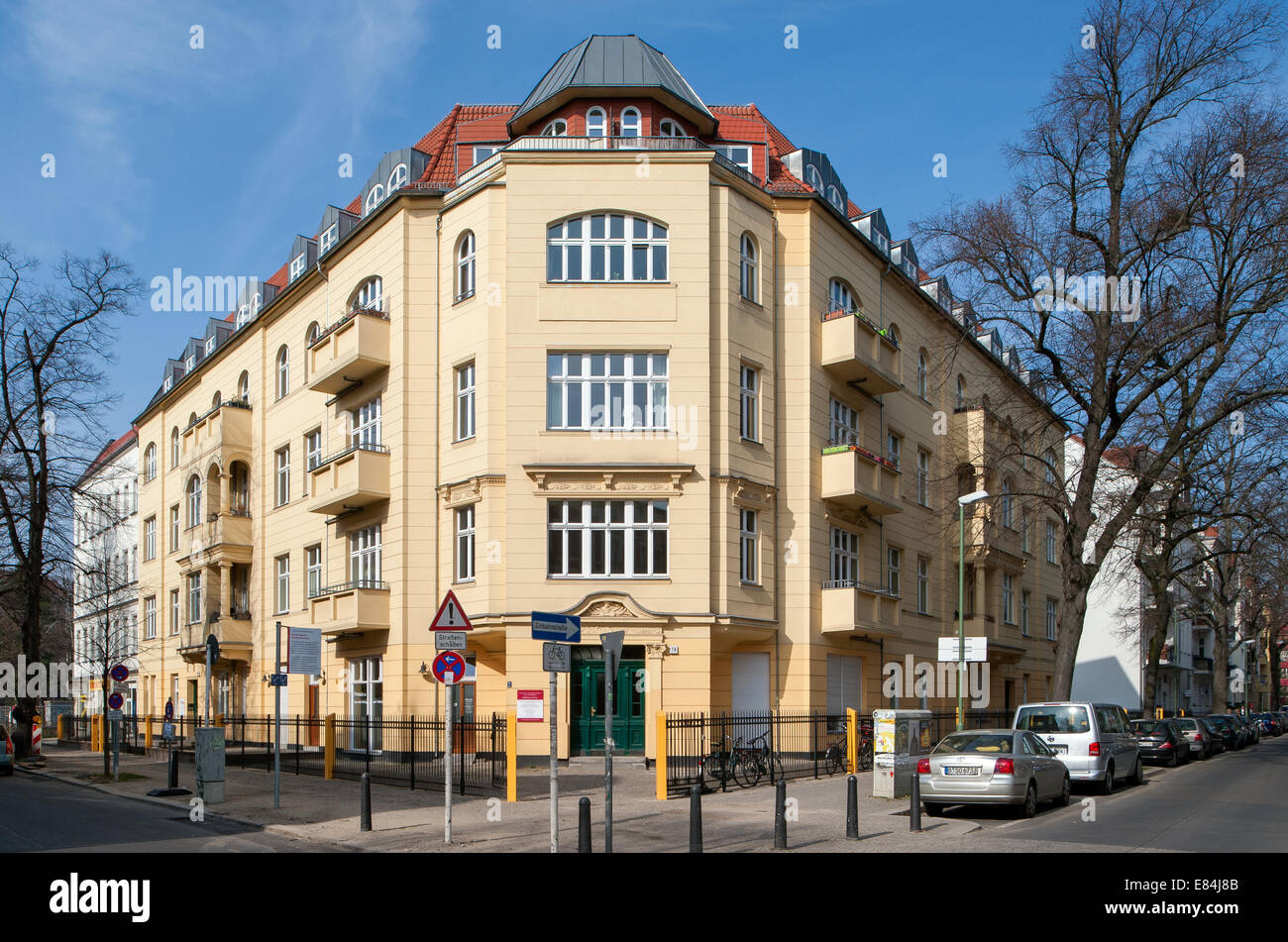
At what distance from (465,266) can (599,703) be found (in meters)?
11.6

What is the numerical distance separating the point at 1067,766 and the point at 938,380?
71.3 feet

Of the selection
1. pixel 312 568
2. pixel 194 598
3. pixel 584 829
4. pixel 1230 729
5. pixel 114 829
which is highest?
pixel 312 568

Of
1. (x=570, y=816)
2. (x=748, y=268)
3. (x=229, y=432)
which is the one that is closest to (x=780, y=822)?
(x=570, y=816)

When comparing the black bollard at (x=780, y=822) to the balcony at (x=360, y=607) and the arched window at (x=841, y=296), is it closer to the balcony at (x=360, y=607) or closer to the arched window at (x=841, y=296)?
the balcony at (x=360, y=607)

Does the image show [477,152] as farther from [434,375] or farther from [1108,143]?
[1108,143]

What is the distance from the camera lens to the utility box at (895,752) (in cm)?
2045

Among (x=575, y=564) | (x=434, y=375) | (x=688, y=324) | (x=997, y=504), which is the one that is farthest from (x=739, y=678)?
(x=997, y=504)

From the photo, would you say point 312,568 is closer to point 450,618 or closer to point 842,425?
point 842,425

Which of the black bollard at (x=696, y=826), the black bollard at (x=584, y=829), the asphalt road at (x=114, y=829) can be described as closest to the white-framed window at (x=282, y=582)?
the asphalt road at (x=114, y=829)

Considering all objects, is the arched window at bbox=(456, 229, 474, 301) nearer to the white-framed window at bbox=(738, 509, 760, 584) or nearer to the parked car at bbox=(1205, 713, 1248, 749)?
the white-framed window at bbox=(738, 509, 760, 584)

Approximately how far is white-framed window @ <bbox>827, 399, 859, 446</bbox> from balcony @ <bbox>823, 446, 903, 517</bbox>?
1024 mm

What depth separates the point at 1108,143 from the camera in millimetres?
30875

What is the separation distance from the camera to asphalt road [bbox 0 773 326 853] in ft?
48.1

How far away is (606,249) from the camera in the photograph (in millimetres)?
28188
